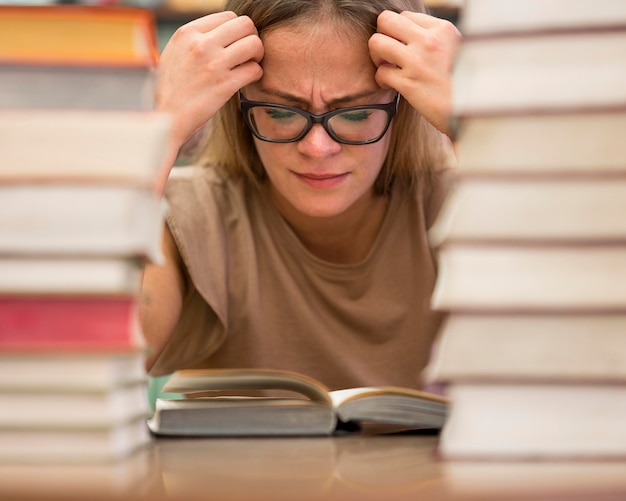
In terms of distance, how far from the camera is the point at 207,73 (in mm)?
1245

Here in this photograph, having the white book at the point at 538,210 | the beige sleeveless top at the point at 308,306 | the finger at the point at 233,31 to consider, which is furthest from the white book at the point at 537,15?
the beige sleeveless top at the point at 308,306

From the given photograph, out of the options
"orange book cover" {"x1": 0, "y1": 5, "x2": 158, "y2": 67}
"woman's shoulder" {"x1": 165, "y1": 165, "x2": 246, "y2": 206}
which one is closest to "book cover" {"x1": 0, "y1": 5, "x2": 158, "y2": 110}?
"orange book cover" {"x1": 0, "y1": 5, "x2": 158, "y2": 67}

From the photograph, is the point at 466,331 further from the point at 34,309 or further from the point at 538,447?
the point at 34,309

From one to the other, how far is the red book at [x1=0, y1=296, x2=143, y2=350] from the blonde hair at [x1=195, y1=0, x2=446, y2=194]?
74cm

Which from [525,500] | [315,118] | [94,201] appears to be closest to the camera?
[525,500]

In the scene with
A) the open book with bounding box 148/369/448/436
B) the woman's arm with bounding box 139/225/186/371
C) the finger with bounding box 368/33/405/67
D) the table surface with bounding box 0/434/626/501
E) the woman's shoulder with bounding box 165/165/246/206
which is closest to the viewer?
the table surface with bounding box 0/434/626/501

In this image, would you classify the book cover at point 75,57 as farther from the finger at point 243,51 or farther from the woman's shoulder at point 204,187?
the woman's shoulder at point 204,187

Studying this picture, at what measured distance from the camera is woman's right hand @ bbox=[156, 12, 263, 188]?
1229mm

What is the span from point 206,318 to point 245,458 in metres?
0.84

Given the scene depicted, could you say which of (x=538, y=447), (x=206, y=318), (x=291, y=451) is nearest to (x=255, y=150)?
(x=206, y=318)

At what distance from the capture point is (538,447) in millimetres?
577

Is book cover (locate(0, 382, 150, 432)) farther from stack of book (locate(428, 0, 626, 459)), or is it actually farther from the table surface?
stack of book (locate(428, 0, 626, 459))

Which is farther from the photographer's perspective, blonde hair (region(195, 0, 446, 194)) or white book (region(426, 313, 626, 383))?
blonde hair (region(195, 0, 446, 194))

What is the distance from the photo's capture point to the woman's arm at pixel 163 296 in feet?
4.33
